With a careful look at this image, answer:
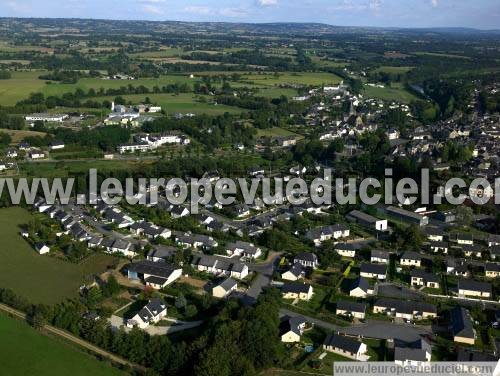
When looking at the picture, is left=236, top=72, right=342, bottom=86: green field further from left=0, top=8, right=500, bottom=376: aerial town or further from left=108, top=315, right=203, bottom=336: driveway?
left=108, top=315, right=203, bottom=336: driveway

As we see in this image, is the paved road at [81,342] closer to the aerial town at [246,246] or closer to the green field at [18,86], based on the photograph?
the aerial town at [246,246]

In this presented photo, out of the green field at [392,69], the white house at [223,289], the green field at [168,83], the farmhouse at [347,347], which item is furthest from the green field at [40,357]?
the green field at [392,69]

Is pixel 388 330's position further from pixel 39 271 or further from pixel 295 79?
pixel 295 79

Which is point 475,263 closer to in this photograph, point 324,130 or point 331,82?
point 324,130

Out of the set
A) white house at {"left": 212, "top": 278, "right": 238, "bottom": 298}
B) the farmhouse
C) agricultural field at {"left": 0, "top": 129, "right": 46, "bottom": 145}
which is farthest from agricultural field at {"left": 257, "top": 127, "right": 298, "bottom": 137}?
the farmhouse

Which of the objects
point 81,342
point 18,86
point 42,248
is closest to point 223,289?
point 81,342

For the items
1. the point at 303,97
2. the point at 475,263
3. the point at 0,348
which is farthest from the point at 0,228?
the point at 303,97
